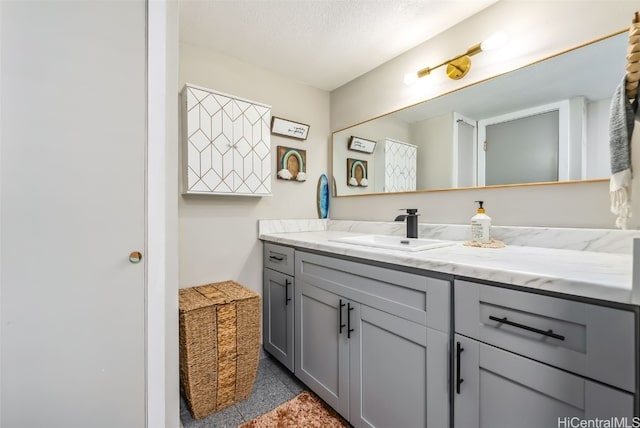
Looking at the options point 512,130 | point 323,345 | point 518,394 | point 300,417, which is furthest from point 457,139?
point 300,417

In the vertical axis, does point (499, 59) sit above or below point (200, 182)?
above

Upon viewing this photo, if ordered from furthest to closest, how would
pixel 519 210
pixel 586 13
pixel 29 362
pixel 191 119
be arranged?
pixel 191 119 → pixel 519 210 → pixel 586 13 → pixel 29 362

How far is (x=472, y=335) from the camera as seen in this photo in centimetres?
87

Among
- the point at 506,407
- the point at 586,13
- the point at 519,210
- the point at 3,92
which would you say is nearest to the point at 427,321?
the point at 506,407

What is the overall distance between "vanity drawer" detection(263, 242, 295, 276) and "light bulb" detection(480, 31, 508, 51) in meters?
1.61

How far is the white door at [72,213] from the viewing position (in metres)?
0.91

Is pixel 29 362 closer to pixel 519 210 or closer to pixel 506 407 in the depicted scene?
pixel 506 407

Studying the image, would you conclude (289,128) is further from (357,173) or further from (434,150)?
(434,150)

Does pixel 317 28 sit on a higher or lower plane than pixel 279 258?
higher

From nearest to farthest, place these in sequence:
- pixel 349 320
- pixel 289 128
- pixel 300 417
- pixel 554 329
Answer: pixel 554 329 → pixel 349 320 → pixel 300 417 → pixel 289 128

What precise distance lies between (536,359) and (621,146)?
0.63 metres

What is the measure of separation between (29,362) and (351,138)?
2243mm

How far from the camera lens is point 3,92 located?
0.88m

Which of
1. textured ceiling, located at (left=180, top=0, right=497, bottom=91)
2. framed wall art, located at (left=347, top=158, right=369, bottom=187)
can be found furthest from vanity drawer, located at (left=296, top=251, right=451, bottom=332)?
textured ceiling, located at (left=180, top=0, right=497, bottom=91)
